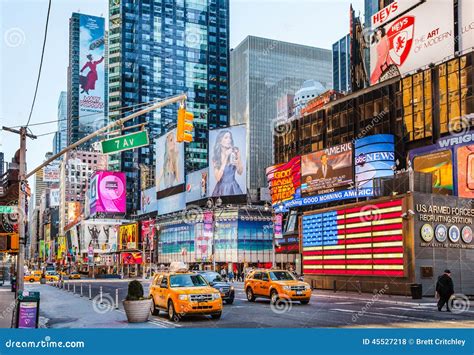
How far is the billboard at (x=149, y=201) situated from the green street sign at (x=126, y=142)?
136 meters

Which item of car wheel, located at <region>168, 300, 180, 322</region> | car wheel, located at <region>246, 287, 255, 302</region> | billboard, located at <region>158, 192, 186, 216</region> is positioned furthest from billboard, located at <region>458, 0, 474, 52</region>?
billboard, located at <region>158, 192, 186, 216</region>

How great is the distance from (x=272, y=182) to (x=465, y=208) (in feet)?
184

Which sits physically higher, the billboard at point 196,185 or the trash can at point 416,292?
the billboard at point 196,185

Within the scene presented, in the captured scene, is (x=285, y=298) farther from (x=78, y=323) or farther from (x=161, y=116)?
(x=161, y=116)

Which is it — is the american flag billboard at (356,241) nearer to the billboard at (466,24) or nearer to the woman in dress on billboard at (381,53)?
the billboard at (466,24)

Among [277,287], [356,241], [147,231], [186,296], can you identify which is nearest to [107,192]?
[147,231]

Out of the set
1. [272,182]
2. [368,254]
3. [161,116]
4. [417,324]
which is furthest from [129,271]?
[417,324]

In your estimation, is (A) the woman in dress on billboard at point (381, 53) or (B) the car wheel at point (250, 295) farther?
(A) the woman in dress on billboard at point (381, 53)

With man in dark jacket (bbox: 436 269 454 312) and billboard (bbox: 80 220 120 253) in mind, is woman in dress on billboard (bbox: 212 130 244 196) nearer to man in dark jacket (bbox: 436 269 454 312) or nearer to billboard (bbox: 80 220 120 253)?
billboard (bbox: 80 220 120 253)

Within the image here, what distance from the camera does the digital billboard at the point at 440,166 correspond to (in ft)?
211

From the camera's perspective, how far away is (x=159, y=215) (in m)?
146

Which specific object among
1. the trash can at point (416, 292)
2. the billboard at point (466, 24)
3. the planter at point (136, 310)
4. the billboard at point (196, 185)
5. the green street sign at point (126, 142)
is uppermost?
the billboard at point (466, 24)

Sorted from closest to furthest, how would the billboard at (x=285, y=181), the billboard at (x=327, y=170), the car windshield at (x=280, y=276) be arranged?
1. the car windshield at (x=280, y=276)
2. the billboard at (x=327, y=170)
3. the billboard at (x=285, y=181)

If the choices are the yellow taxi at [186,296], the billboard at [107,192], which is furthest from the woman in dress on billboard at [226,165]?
the yellow taxi at [186,296]
